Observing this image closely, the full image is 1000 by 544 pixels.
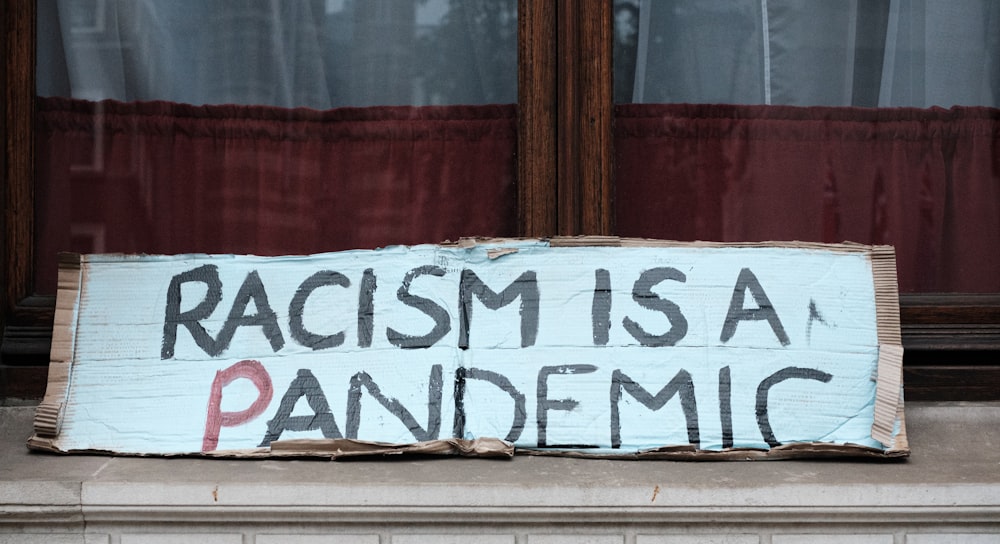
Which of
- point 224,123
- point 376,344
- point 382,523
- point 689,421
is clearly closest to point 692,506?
point 689,421

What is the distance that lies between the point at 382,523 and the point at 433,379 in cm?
34

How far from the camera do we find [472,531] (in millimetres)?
1708

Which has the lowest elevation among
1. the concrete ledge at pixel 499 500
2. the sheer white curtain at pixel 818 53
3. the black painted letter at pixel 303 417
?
the concrete ledge at pixel 499 500

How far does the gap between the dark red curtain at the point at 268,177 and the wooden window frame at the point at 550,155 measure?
7 centimetres

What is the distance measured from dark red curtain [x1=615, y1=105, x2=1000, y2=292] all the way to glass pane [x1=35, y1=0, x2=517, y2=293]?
0.40 meters

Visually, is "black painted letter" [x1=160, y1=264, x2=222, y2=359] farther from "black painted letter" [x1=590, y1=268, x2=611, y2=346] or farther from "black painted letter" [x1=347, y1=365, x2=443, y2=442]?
"black painted letter" [x1=590, y1=268, x2=611, y2=346]

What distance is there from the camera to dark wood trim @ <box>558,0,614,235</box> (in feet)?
7.24

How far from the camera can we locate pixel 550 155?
7.29ft

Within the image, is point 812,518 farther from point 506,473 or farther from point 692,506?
point 506,473

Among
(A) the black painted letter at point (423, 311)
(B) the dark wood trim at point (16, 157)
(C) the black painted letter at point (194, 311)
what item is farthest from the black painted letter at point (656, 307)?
(B) the dark wood trim at point (16, 157)

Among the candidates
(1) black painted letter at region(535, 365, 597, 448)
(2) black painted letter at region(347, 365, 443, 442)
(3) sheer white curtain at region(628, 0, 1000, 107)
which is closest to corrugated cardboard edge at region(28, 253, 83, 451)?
(2) black painted letter at region(347, 365, 443, 442)

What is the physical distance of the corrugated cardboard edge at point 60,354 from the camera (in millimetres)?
1879

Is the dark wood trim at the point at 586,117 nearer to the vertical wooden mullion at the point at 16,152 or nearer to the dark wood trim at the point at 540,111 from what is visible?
the dark wood trim at the point at 540,111

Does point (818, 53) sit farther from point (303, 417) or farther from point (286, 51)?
point (303, 417)
